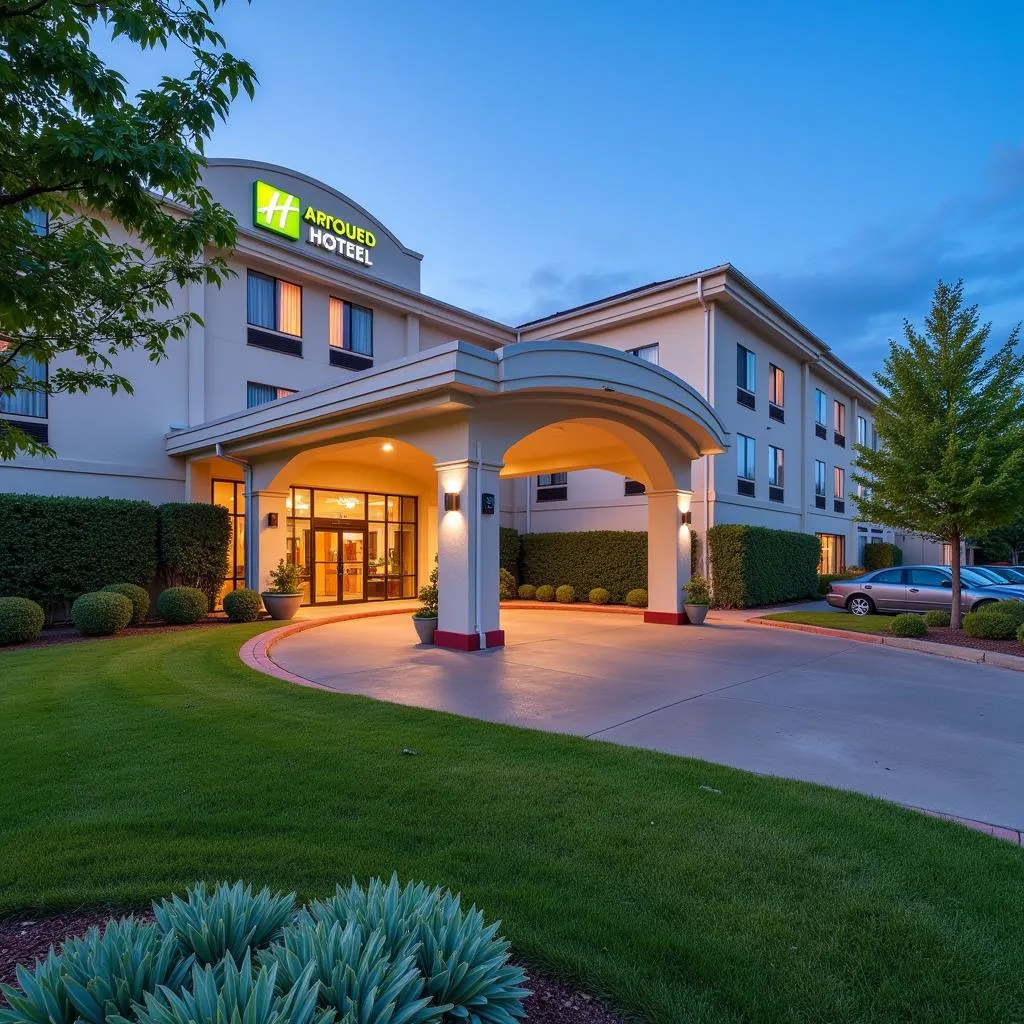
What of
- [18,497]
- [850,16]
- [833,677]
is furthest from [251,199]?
[833,677]

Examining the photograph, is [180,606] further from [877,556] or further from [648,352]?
[877,556]

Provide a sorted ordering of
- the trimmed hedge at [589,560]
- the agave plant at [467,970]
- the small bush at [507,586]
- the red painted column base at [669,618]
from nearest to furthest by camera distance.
Answer: the agave plant at [467,970]
the red painted column base at [669,618]
the trimmed hedge at [589,560]
the small bush at [507,586]

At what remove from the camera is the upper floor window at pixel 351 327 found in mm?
20656

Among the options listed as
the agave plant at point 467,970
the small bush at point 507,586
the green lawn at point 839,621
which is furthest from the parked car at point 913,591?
the agave plant at point 467,970

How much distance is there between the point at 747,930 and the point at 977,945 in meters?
0.92

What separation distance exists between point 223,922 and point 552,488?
22127 millimetres

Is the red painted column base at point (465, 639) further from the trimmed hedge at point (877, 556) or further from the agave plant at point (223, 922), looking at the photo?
the trimmed hedge at point (877, 556)

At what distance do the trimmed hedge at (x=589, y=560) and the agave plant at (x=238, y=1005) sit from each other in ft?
60.3

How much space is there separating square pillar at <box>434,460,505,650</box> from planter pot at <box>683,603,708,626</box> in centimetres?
545

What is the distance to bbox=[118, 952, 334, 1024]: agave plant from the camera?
1498 mm

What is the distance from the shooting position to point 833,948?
2678 millimetres

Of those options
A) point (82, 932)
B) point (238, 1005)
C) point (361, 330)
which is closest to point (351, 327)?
point (361, 330)

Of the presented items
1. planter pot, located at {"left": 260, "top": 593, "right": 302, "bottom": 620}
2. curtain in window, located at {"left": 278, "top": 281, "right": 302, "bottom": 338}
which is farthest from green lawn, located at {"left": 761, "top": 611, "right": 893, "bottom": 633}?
curtain in window, located at {"left": 278, "top": 281, "right": 302, "bottom": 338}

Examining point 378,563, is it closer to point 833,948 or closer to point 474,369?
point 474,369
